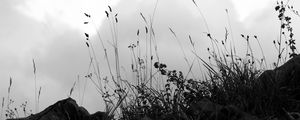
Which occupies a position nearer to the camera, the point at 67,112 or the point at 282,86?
the point at 67,112

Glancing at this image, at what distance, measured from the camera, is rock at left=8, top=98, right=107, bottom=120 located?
3357mm

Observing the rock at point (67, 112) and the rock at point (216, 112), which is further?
the rock at point (67, 112)

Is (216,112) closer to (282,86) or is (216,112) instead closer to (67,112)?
(282,86)

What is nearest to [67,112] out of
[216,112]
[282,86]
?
[216,112]

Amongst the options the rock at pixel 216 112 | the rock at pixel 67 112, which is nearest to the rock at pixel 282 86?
the rock at pixel 216 112

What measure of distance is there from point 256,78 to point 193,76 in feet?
1.98

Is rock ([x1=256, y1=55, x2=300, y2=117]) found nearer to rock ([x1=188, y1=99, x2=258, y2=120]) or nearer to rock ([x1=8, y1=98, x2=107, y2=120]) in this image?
rock ([x1=188, y1=99, x2=258, y2=120])

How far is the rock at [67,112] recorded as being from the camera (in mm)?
3357

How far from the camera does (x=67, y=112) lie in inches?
133

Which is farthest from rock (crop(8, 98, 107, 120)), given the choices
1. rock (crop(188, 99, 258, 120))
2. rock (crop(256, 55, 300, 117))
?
rock (crop(256, 55, 300, 117))

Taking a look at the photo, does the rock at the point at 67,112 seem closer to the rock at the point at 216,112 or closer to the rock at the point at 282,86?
the rock at the point at 216,112

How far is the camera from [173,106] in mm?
3402

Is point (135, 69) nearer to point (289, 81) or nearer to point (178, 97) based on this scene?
point (178, 97)

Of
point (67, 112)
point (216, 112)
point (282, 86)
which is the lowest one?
point (216, 112)
